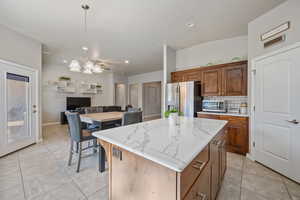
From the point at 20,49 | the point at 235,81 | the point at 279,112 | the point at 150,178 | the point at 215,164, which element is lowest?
the point at 215,164

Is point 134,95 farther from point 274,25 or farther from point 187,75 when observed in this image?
point 274,25

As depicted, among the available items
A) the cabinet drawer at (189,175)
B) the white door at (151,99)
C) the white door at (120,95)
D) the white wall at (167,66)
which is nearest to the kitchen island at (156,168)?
the cabinet drawer at (189,175)

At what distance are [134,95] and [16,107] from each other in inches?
244

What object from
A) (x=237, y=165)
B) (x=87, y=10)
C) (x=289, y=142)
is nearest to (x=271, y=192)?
(x=237, y=165)

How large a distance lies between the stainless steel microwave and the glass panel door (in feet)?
15.8

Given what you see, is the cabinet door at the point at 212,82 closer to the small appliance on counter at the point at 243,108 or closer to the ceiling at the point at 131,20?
the small appliance on counter at the point at 243,108

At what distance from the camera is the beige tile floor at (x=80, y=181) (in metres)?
1.67

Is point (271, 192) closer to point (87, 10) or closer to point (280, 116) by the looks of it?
point (280, 116)

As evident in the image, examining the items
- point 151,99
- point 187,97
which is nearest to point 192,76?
point 187,97

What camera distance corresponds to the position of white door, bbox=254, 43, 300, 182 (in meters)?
1.98

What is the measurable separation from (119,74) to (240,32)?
6669 mm

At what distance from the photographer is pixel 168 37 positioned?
3.48 meters

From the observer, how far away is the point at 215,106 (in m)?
3.47

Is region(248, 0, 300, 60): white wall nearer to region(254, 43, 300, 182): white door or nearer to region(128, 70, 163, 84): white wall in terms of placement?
region(254, 43, 300, 182): white door
